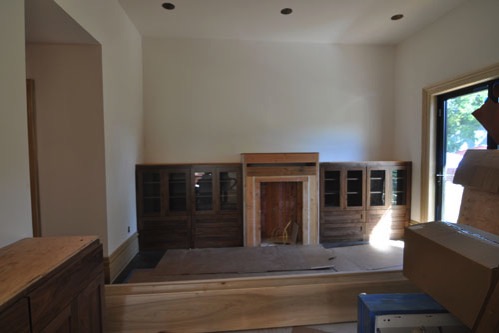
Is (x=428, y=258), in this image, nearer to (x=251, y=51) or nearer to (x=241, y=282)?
(x=241, y=282)

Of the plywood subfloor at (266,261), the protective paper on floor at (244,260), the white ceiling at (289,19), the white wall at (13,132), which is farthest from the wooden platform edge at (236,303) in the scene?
the white ceiling at (289,19)

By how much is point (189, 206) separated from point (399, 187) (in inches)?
137

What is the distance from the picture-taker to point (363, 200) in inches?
157

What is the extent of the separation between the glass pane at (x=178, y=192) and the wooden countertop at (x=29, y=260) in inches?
98.1

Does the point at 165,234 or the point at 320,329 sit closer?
the point at 320,329

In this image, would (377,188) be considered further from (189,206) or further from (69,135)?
(69,135)

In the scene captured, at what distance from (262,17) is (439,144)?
126 inches

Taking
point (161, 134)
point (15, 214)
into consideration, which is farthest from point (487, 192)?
point (161, 134)

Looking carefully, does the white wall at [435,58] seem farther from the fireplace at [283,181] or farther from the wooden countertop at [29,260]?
the wooden countertop at [29,260]

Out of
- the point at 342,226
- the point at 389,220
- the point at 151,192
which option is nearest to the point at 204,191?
the point at 151,192

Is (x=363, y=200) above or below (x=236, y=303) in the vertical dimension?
above

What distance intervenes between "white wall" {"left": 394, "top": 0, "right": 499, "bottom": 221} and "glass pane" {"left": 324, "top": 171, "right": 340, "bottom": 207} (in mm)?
1256

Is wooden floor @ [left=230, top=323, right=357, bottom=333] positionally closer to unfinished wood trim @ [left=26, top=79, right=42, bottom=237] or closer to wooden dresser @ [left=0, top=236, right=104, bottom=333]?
wooden dresser @ [left=0, top=236, right=104, bottom=333]

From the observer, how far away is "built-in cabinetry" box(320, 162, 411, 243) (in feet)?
13.0
